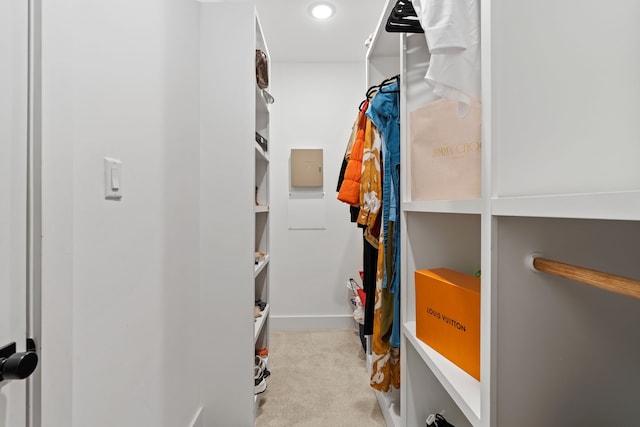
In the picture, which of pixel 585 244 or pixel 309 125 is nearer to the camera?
pixel 585 244

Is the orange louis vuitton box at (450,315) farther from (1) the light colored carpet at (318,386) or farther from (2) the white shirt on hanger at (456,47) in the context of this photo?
(1) the light colored carpet at (318,386)

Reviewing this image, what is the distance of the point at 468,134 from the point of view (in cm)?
83

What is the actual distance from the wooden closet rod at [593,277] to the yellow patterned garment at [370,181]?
825 mm

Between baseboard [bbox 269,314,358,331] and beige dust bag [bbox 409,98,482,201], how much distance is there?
6.37 ft

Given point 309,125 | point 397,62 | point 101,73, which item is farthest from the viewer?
point 309,125

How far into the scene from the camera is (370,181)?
1.43 metres

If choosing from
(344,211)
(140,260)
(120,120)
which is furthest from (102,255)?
(344,211)

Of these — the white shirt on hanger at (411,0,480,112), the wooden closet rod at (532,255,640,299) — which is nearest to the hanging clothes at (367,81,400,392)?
the white shirt on hanger at (411,0,480,112)

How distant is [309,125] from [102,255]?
2311mm

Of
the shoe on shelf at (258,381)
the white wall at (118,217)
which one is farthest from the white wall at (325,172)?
the white wall at (118,217)

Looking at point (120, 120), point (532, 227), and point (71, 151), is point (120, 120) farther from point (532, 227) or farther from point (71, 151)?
point (532, 227)

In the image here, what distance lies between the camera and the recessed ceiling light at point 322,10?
2031 millimetres

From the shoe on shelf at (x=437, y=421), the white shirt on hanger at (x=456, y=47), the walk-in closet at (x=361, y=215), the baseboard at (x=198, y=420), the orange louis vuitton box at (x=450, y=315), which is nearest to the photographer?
the walk-in closet at (x=361, y=215)

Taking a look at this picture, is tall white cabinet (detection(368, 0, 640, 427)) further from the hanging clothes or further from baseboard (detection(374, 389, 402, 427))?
baseboard (detection(374, 389, 402, 427))
